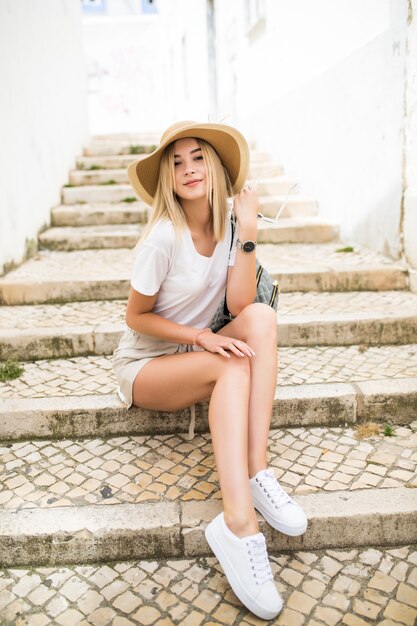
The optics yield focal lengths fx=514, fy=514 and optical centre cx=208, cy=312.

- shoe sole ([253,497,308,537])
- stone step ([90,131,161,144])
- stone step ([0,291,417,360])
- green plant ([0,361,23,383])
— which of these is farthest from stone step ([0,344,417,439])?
stone step ([90,131,161,144])

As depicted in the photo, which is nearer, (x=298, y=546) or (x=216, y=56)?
(x=298, y=546)

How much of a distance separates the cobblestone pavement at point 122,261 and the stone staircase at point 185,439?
0.04m

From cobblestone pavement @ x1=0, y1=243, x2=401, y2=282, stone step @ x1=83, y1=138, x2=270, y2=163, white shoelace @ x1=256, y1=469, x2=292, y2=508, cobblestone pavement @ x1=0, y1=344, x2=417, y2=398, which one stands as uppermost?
stone step @ x1=83, y1=138, x2=270, y2=163

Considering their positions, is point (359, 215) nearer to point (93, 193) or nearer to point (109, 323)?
point (109, 323)

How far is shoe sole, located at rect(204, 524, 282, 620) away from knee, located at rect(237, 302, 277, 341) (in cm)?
75

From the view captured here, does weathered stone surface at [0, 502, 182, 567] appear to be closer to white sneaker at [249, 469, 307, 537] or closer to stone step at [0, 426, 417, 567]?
stone step at [0, 426, 417, 567]

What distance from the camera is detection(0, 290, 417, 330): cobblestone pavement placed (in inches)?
129

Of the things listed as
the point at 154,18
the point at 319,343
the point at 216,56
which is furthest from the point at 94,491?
the point at 154,18

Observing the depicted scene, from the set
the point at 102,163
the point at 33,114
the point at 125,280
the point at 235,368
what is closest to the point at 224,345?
the point at 235,368

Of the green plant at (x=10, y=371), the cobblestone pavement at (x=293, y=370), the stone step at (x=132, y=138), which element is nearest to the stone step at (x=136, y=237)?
the cobblestone pavement at (x=293, y=370)

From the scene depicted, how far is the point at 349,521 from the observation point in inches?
74.4

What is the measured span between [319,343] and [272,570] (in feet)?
5.23

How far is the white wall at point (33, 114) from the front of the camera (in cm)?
414

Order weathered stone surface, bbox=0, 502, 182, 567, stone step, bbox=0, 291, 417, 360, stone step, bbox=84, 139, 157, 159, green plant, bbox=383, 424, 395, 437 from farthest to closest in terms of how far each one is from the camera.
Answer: stone step, bbox=84, 139, 157, 159
stone step, bbox=0, 291, 417, 360
green plant, bbox=383, 424, 395, 437
weathered stone surface, bbox=0, 502, 182, 567
